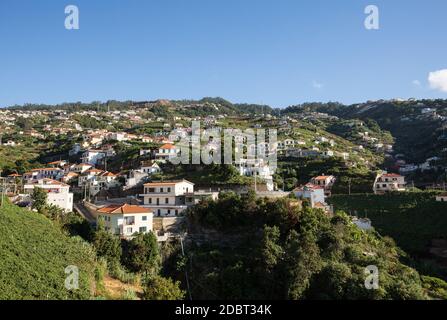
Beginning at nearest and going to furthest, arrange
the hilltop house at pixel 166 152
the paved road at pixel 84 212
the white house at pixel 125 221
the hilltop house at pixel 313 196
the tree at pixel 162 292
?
the tree at pixel 162 292, the white house at pixel 125 221, the paved road at pixel 84 212, the hilltop house at pixel 313 196, the hilltop house at pixel 166 152

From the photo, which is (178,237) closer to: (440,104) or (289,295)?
(289,295)

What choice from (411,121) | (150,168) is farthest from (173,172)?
(411,121)

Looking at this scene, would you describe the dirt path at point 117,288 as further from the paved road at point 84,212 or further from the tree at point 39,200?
the tree at point 39,200

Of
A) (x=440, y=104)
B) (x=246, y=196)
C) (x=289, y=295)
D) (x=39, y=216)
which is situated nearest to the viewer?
(x=289, y=295)

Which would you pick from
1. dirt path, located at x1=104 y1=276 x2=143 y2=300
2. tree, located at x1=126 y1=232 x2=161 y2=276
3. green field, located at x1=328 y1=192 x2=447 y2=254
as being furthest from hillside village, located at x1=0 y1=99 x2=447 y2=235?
dirt path, located at x1=104 y1=276 x2=143 y2=300

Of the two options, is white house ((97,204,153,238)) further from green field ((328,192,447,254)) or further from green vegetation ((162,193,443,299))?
green field ((328,192,447,254))

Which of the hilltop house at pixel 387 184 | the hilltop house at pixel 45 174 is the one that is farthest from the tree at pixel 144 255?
the hilltop house at pixel 387 184
